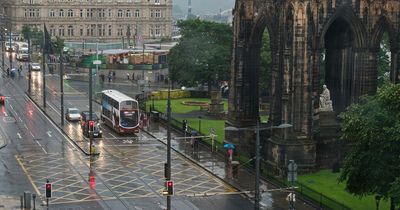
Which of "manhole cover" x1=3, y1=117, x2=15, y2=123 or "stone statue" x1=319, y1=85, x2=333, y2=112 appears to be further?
"manhole cover" x1=3, y1=117, x2=15, y2=123

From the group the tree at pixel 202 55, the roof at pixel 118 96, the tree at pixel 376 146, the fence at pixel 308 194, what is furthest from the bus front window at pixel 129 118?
the tree at pixel 376 146

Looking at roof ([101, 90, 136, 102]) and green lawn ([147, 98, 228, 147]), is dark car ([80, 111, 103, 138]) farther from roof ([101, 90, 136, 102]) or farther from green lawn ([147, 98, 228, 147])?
green lawn ([147, 98, 228, 147])

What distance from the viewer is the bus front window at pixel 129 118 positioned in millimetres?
84550

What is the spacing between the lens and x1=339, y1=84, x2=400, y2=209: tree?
4722 centimetres

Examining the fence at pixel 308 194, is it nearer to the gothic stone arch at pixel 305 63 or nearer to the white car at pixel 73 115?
the gothic stone arch at pixel 305 63

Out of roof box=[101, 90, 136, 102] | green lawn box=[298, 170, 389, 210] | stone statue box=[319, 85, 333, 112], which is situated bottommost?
green lawn box=[298, 170, 389, 210]

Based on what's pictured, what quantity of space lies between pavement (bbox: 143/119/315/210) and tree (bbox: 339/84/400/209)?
6.90 meters

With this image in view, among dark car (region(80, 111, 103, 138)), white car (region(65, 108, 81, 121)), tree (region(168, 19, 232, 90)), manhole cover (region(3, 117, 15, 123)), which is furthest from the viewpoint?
tree (region(168, 19, 232, 90))

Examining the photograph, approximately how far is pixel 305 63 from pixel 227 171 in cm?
1111

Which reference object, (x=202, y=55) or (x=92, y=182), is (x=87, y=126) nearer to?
(x=92, y=182)

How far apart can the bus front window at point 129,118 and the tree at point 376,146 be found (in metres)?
37.4

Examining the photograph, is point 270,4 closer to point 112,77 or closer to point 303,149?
point 303,149

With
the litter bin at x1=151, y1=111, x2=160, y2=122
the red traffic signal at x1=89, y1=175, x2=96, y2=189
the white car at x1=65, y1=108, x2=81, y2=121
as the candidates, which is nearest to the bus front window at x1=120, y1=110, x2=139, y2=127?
the litter bin at x1=151, y1=111, x2=160, y2=122

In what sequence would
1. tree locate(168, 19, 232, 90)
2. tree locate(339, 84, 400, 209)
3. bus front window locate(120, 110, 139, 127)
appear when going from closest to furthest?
1. tree locate(339, 84, 400, 209)
2. bus front window locate(120, 110, 139, 127)
3. tree locate(168, 19, 232, 90)
